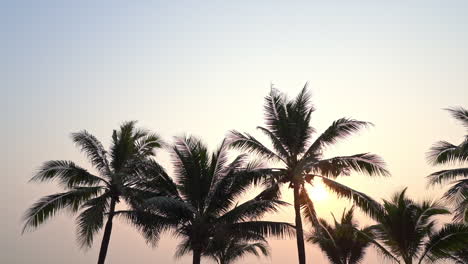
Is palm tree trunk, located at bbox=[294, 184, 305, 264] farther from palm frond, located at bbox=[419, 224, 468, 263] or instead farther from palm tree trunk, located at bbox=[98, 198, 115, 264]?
palm tree trunk, located at bbox=[98, 198, 115, 264]

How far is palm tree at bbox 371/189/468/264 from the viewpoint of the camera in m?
19.2

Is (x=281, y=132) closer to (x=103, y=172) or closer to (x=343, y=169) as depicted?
(x=343, y=169)

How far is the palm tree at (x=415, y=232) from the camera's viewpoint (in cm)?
1919

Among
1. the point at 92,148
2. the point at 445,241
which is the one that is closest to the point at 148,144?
the point at 92,148

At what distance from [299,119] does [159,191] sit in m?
7.72

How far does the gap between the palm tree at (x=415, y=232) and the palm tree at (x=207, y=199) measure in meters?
4.63

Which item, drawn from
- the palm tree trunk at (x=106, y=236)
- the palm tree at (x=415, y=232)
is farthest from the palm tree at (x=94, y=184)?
the palm tree at (x=415, y=232)

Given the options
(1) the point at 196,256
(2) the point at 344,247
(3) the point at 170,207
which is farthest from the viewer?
(2) the point at 344,247

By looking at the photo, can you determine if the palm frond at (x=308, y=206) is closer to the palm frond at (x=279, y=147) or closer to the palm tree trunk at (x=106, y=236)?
the palm frond at (x=279, y=147)

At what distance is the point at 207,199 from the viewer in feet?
79.2

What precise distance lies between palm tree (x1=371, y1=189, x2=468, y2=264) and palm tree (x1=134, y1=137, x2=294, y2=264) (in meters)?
4.63

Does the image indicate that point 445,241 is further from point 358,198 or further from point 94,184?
point 94,184

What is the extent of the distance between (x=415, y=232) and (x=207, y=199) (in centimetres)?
956

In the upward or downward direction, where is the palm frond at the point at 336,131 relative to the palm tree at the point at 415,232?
upward
